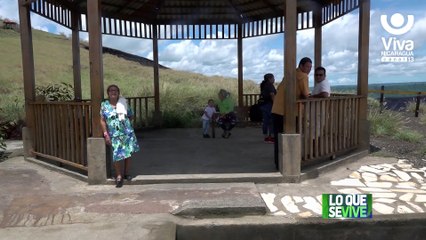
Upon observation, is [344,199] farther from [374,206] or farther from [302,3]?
[302,3]

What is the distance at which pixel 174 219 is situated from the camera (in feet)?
13.8

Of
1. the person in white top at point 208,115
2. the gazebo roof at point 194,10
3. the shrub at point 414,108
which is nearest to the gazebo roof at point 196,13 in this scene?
the gazebo roof at point 194,10

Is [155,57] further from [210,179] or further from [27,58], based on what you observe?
[210,179]

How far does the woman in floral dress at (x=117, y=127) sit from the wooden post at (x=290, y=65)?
2296 millimetres

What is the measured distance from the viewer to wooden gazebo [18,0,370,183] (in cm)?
551

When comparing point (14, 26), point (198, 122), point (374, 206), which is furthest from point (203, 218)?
point (14, 26)

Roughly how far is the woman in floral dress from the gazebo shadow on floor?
0.69 meters

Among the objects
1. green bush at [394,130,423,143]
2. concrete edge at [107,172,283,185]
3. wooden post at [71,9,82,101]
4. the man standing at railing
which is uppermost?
wooden post at [71,9,82,101]

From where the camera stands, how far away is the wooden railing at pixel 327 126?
19.4 ft

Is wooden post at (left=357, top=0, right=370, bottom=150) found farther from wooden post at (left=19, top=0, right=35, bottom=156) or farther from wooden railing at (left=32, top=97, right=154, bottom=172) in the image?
wooden post at (left=19, top=0, right=35, bottom=156)

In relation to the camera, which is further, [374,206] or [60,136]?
[60,136]

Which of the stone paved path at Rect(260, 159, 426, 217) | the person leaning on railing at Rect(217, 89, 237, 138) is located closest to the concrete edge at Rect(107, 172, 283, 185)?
the stone paved path at Rect(260, 159, 426, 217)

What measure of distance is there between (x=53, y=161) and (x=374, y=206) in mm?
5352

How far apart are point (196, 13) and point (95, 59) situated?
6.18 m
